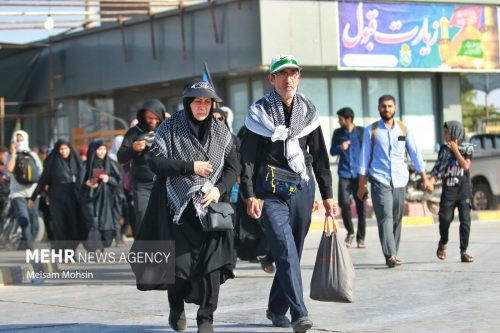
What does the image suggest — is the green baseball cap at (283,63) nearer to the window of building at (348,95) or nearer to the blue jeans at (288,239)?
the blue jeans at (288,239)

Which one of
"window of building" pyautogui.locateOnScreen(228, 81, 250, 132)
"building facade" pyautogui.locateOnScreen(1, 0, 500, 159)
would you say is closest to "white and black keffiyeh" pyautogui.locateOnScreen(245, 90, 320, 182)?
"building facade" pyautogui.locateOnScreen(1, 0, 500, 159)

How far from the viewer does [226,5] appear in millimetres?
23188

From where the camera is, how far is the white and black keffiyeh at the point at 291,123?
287 inches

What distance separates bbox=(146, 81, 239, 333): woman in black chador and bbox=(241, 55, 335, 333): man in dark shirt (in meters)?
0.22

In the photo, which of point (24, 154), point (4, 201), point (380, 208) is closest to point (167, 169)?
point (380, 208)

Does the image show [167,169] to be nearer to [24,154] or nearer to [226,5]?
[24,154]

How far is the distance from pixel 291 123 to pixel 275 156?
10.2 inches

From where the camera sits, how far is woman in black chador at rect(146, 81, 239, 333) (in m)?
7.04

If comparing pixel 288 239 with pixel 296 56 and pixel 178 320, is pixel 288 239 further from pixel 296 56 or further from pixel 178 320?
pixel 296 56

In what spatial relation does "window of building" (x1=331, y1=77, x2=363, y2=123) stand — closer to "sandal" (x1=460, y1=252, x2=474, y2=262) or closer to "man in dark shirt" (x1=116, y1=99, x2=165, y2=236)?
"sandal" (x1=460, y1=252, x2=474, y2=262)

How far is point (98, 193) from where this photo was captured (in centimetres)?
1426

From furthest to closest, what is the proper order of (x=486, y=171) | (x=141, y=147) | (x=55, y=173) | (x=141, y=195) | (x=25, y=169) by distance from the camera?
(x=486, y=171) → (x=25, y=169) → (x=55, y=173) → (x=141, y=195) → (x=141, y=147)

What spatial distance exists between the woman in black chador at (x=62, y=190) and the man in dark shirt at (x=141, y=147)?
3114mm

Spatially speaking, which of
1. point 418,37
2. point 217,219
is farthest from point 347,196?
point 418,37
